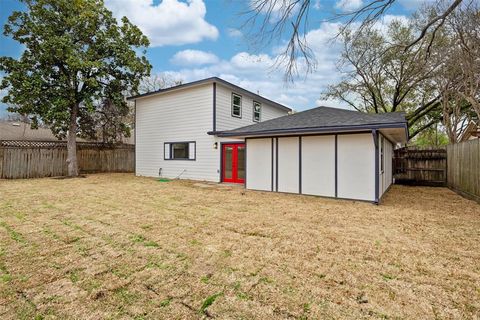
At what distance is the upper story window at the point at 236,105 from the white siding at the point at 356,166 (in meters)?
6.13

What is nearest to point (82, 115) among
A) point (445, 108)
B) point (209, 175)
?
point (209, 175)

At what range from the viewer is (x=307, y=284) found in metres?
2.53

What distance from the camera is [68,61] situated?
36.0 ft

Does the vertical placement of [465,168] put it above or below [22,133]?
below

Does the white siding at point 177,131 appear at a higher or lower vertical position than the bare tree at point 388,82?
lower

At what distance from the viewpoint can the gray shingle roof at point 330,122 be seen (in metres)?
6.76

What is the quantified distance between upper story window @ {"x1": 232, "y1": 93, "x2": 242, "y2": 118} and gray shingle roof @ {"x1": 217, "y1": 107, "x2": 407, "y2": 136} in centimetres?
295

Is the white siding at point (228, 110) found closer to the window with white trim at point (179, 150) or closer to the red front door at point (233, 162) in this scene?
the red front door at point (233, 162)

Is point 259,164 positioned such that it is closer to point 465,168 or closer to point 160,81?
point 465,168

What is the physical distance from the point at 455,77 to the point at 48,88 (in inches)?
732

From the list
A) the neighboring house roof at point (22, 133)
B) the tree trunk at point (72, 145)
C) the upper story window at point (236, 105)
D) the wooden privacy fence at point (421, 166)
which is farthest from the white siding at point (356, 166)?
the neighboring house roof at point (22, 133)

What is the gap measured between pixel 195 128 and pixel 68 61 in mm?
6055

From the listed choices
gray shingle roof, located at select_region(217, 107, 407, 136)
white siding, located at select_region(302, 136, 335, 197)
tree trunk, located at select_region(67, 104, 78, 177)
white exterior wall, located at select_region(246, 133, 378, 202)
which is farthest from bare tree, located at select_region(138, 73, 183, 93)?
white siding, located at select_region(302, 136, 335, 197)

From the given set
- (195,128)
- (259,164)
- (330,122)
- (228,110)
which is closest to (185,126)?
(195,128)
